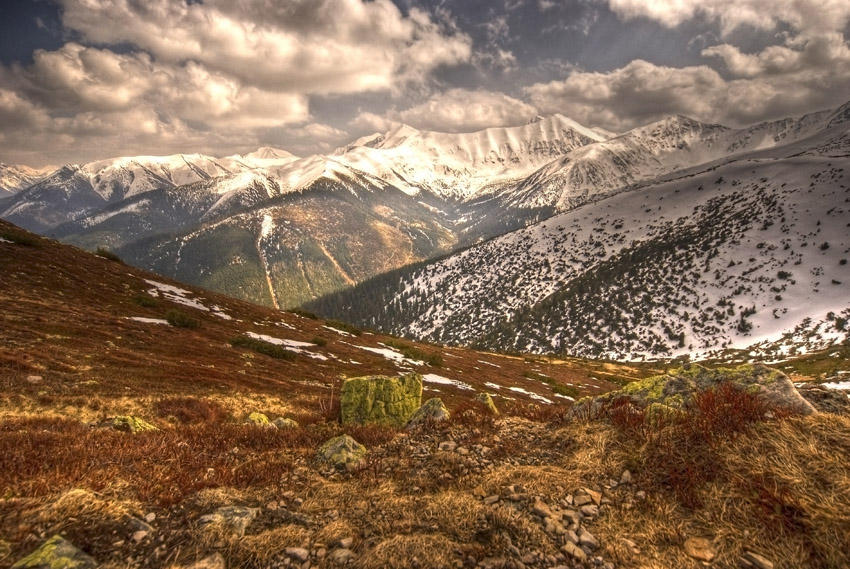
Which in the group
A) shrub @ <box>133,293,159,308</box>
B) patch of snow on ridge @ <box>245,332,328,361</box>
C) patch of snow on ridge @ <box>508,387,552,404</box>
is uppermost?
shrub @ <box>133,293,159,308</box>

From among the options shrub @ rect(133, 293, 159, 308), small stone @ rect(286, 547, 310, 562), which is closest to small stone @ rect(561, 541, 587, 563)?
small stone @ rect(286, 547, 310, 562)

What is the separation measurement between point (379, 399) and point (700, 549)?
40.3 ft

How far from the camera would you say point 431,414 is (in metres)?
11.4

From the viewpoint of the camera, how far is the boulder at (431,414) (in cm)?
1106

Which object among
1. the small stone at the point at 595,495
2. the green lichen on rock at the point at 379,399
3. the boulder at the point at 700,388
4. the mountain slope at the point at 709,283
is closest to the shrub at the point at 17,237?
the green lichen on rock at the point at 379,399

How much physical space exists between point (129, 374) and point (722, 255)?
184356 mm

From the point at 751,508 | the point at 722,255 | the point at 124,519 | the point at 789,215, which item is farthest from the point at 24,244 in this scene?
the point at 789,215

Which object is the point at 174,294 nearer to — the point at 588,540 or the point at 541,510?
the point at 541,510

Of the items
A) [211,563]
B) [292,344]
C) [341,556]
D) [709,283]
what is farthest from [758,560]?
[709,283]

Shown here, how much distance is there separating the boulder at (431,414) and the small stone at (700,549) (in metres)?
6.66

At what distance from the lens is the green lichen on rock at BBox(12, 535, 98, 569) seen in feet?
14.6

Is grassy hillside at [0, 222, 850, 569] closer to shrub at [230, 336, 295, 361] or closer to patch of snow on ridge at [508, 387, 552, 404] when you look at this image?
shrub at [230, 336, 295, 361]

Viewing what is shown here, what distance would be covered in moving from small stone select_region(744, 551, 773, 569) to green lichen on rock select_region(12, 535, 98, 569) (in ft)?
26.4

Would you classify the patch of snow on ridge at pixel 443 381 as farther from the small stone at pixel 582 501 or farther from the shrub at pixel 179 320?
the small stone at pixel 582 501
